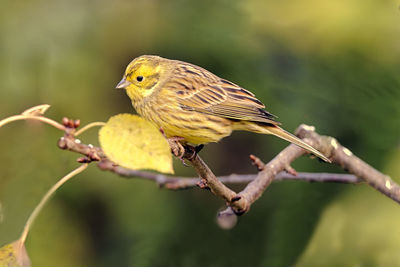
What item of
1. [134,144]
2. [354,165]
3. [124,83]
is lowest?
[354,165]

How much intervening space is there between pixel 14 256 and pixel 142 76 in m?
1.25

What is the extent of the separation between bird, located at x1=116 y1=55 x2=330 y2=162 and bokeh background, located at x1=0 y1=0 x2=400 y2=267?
0.41m

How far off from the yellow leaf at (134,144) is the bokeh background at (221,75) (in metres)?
1.67

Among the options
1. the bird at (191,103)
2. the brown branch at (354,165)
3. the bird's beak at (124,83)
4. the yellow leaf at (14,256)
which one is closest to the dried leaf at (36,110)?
the yellow leaf at (14,256)

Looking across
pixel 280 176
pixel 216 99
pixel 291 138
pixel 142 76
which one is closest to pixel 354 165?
pixel 291 138

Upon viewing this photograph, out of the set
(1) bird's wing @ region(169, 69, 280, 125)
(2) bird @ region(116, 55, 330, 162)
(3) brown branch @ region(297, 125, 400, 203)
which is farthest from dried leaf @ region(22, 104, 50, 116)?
(3) brown branch @ region(297, 125, 400, 203)

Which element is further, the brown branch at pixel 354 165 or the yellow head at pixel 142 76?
the yellow head at pixel 142 76

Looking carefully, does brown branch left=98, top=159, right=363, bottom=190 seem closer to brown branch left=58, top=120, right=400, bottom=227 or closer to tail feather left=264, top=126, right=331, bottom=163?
brown branch left=58, top=120, right=400, bottom=227

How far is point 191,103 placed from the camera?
2695 millimetres

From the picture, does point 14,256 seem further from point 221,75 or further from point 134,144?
point 221,75

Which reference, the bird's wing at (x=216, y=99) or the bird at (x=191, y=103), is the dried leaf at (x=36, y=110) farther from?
the bird's wing at (x=216, y=99)

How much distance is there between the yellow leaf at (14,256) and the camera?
1450 mm

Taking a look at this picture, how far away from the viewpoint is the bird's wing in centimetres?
263

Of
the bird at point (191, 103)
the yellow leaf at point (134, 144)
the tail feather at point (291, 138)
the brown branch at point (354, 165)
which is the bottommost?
the brown branch at point (354, 165)
